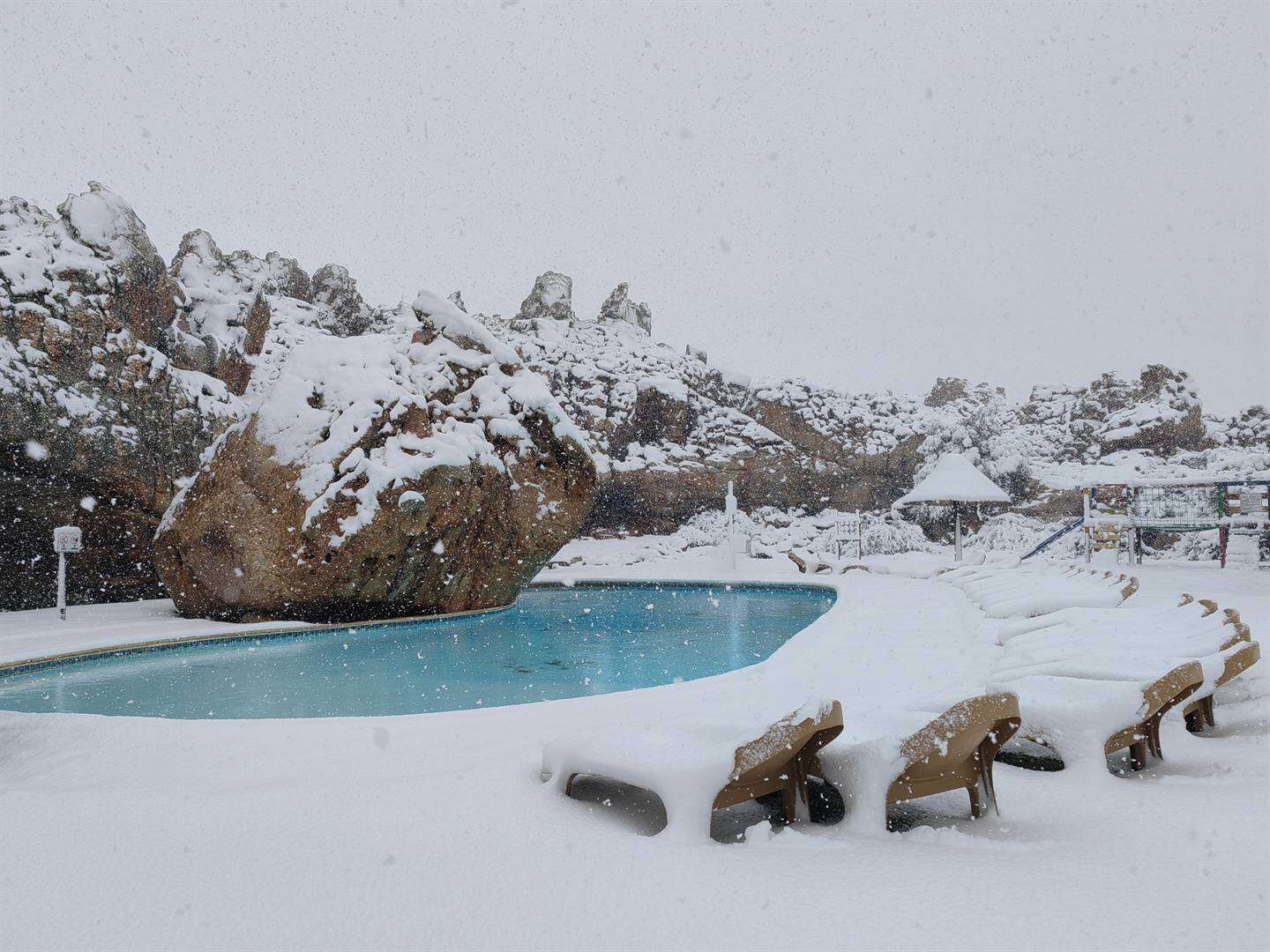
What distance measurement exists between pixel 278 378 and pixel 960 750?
9.75 m

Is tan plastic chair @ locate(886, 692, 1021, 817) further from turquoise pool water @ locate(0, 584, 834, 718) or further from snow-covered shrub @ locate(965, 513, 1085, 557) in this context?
snow-covered shrub @ locate(965, 513, 1085, 557)

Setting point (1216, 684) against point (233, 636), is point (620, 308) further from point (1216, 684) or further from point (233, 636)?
point (1216, 684)

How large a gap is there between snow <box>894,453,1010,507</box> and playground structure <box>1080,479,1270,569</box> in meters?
1.73

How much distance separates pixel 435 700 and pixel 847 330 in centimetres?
6600

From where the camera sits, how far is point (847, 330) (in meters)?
67.0

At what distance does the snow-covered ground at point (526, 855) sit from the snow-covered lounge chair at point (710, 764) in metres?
0.11

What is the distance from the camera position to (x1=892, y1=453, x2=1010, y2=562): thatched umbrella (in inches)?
602

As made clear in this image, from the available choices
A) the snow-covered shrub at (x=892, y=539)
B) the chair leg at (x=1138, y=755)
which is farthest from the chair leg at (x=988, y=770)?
the snow-covered shrub at (x=892, y=539)

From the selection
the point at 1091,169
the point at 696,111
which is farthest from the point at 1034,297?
the point at 696,111

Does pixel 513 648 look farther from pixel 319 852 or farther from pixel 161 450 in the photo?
pixel 161 450

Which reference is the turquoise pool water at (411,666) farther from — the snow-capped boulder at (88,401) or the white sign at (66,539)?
the snow-capped boulder at (88,401)

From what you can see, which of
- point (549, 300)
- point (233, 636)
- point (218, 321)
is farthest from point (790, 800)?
point (549, 300)

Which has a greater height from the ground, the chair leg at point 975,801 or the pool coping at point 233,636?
the chair leg at point 975,801

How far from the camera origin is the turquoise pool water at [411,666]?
241 inches
